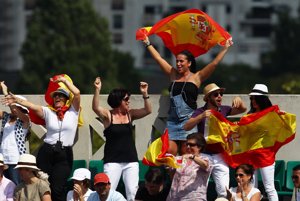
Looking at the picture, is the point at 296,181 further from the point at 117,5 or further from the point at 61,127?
the point at 117,5

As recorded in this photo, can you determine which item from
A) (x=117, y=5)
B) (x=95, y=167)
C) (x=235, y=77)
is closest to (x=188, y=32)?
(x=95, y=167)

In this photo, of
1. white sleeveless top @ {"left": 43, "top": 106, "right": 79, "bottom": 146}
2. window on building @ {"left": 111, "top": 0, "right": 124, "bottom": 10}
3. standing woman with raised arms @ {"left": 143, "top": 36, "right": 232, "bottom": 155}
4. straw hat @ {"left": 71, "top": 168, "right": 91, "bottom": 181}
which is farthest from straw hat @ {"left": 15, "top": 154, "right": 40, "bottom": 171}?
window on building @ {"left": 111, "top": 0, "right": 124, "bottom": 10}

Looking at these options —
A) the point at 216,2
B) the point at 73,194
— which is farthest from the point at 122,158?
the point at 216,2

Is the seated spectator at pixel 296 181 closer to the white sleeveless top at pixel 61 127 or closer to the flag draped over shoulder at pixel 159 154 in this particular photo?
the flag draped over shoulder at pixel 159 154

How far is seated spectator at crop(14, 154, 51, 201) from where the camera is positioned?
2091 centimetres

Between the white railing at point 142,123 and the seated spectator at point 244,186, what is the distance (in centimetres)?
267

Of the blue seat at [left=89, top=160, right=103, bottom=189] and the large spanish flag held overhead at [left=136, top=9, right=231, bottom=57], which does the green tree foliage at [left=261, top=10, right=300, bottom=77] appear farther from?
the blue seat at [left=89, top=160, right=103, bottom=189]

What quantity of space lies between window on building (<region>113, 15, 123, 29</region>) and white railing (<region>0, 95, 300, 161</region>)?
173750 mm

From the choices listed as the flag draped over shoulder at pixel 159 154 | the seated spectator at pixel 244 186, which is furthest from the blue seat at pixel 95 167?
the seated spectator at pixel 244 186

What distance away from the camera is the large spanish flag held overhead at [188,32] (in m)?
22.7

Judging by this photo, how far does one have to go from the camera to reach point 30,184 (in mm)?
21047

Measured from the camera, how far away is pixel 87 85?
123 m

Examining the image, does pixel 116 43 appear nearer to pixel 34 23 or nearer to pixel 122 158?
pixel 34 23

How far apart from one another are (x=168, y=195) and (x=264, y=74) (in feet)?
510
